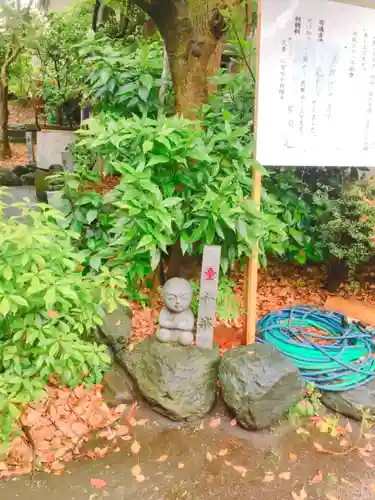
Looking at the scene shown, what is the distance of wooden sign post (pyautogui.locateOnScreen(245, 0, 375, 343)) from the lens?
3.51 metres

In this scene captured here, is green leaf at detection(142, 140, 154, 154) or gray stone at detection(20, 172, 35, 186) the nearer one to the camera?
green leaf at detection(142, 140, 154, 154)

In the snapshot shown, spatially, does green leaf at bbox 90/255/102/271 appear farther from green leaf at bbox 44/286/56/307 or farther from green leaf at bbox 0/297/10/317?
green leaf at bbox 0/297/10/317

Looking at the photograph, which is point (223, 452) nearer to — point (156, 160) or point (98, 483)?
point (98, 483)

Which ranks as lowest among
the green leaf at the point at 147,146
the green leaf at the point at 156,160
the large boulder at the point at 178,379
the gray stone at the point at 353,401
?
the gray stone at the point at 353,401

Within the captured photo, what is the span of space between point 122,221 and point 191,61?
1.84 metres

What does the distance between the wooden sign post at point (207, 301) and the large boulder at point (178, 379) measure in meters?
0.12

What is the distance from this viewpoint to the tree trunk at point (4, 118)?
12320mm

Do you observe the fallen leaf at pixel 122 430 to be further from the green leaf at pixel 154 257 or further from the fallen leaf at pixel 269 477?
the green leaf at pixel 154 257

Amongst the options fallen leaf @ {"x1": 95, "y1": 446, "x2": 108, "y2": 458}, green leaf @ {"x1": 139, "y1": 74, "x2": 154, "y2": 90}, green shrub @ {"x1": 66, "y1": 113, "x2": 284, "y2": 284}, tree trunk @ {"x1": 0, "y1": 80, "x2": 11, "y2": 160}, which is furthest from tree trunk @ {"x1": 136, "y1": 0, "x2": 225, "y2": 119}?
tree trunk @ {"x1": 0, "y1": 80, "x2": 11, "y2": 160}

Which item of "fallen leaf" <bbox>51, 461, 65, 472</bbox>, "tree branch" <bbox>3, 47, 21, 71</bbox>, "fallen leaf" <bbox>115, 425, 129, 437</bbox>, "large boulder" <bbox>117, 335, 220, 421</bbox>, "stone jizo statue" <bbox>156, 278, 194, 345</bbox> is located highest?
"tree branch" <bbox>3, 47, 21, 71</bbox>

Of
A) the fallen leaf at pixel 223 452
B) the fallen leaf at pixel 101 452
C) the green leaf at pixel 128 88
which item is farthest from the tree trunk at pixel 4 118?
the fallen leaf at pixel 223 452

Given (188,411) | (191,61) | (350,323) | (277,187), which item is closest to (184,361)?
(188,411)

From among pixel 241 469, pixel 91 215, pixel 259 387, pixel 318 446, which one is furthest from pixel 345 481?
pixel 91 215

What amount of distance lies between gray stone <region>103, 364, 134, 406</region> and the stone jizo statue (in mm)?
503
